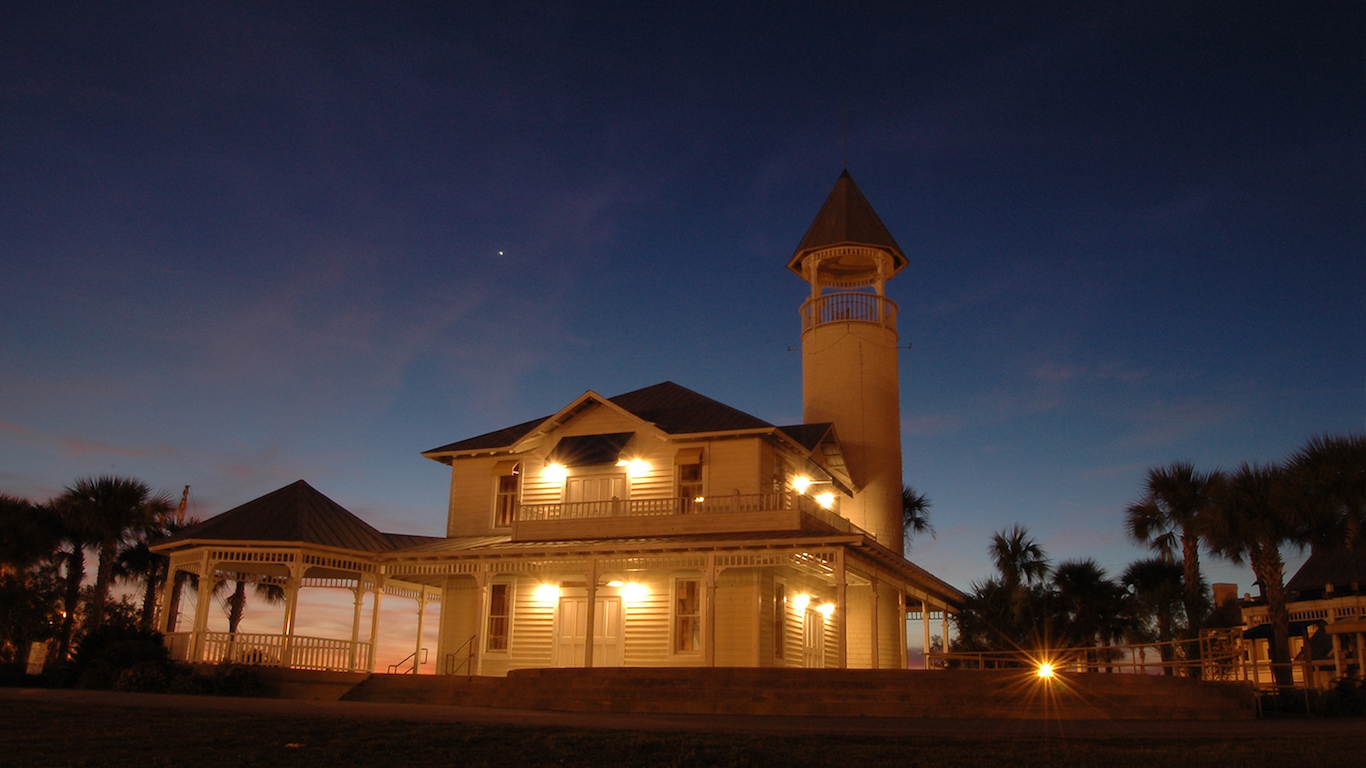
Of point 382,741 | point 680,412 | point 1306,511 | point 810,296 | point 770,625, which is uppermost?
point 810,296

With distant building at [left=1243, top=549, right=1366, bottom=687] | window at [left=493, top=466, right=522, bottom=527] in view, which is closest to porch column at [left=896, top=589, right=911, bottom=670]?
distant building at [left=1243, top=549, right=1366, bottom=687]

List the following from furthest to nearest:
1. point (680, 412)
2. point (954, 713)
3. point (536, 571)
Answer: point (680, 412) → point (536, 571) → point (954, 713)

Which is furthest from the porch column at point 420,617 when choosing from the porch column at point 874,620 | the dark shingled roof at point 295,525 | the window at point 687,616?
the porch column at point 874,620

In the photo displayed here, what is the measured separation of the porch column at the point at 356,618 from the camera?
93.2ft

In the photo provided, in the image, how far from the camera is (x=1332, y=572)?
3806 cm

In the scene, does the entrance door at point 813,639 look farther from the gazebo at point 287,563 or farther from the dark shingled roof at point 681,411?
the gazebo at point 287,563

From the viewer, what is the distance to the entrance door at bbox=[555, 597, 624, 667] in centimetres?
2938

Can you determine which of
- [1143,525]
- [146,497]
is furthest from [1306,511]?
[146,497]

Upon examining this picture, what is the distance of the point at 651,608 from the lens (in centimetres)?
2923

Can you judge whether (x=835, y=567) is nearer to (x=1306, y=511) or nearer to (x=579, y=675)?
(x=579, y=675)

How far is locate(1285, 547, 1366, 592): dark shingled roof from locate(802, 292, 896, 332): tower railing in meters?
16.5

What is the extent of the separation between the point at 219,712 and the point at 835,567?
14.2 m

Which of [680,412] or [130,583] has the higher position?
[680,412]

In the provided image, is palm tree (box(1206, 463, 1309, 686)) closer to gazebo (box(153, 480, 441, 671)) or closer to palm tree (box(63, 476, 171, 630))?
gazebo (box(153, 480, 441, 671))
